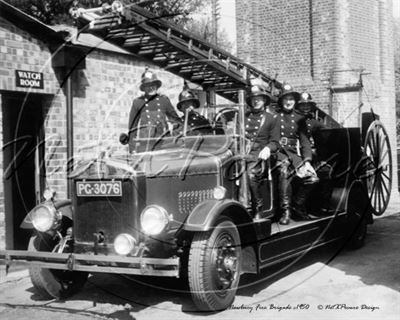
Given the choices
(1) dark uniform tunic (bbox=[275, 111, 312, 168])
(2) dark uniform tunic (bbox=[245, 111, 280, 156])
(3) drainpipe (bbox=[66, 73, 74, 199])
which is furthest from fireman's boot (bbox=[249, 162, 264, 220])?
(3) drainpipe (bbox=[66, 73, 74, 199])

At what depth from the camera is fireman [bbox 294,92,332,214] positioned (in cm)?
732

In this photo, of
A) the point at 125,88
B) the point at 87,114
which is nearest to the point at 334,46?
the point at 125,88

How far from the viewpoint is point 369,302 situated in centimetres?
539

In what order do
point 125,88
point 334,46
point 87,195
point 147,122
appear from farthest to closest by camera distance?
point 334,46, point 125,88, point 147,122, point 87,195

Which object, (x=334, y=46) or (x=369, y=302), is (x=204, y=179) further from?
(x=334, y=46)

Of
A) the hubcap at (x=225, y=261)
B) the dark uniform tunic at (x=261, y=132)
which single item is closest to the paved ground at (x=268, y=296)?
the hubcap at (x=225, y=261)

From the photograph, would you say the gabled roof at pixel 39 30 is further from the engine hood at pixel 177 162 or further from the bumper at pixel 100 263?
the bumper at pixel 100 263

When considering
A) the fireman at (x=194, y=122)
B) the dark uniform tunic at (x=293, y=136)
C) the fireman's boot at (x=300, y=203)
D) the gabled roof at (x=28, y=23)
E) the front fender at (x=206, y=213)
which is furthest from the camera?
the gabled roof at (x=28, y=23)

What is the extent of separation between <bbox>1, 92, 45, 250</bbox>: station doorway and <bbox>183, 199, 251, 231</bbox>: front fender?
364cm

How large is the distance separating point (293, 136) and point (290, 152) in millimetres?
246

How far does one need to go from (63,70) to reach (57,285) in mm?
3685

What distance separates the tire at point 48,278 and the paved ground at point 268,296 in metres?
0.11

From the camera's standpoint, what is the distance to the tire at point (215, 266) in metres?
5.16

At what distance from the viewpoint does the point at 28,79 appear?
7930mm
